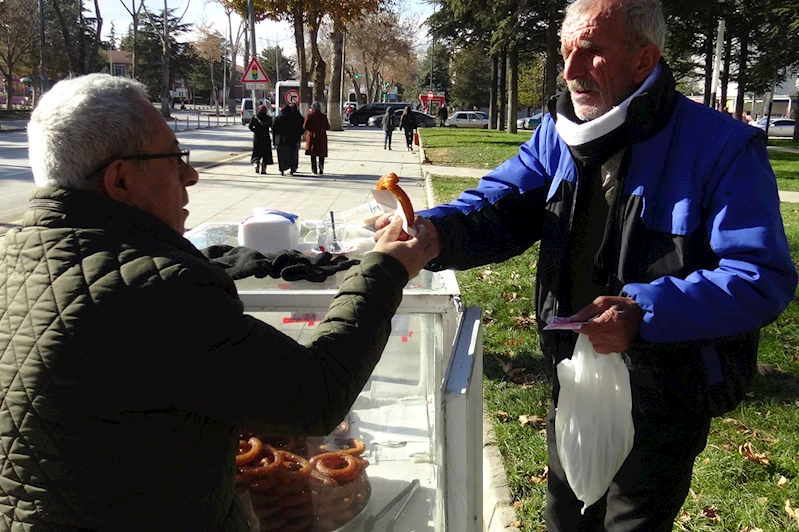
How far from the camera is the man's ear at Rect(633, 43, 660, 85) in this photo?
194 cm

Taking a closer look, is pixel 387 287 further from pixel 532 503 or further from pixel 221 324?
pixel 532 503

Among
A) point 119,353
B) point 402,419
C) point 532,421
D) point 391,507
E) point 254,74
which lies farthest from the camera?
point 254,74

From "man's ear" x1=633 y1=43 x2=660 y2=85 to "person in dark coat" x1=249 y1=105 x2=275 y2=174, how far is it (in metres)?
16.0

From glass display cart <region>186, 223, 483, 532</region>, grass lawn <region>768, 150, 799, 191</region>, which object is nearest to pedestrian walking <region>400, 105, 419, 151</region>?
grass lawn <region>768, 150, 799, 191</region>

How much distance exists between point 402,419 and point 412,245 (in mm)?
1548

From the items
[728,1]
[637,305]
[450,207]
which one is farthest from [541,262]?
[728,1]

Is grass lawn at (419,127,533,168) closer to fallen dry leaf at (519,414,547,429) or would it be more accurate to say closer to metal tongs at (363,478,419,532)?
fallen dry leaf at (519,414,547,429)

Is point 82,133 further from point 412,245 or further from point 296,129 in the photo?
point 296,129

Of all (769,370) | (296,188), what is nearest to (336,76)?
(296,188)

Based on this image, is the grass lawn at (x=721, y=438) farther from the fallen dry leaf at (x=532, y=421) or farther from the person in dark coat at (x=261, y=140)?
the person in dark coat at (x=261, y=140)

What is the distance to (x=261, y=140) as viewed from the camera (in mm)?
17641

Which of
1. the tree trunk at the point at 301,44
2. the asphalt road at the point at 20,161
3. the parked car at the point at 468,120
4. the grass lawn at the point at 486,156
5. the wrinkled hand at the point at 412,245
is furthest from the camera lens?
the parked car at the point at 468,120

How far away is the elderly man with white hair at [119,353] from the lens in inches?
51.2

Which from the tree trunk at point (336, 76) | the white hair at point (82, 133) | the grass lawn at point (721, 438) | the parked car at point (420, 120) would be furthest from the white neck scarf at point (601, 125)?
the parked car at point (420, 120)
